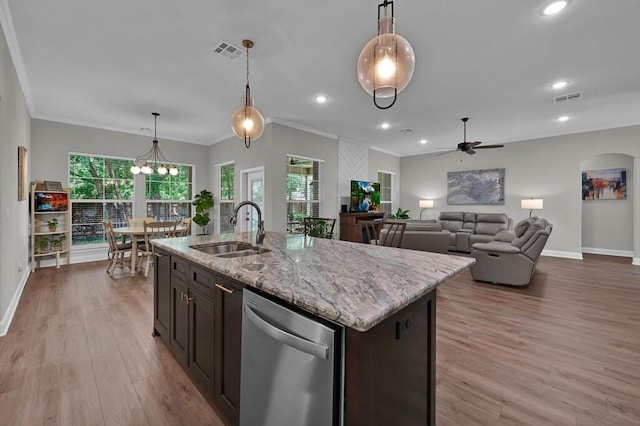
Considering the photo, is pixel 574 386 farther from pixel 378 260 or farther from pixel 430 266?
pixel 378 260

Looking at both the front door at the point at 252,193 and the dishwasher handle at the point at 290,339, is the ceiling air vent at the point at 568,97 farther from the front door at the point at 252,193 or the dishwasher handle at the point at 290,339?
the dishwasher handle at the point at 290,339

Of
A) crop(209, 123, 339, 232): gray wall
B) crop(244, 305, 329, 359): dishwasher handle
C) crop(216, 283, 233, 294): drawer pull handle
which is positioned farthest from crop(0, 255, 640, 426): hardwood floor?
crop(209, 123, 339, 232): gray wall

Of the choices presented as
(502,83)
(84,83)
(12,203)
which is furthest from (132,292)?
(502,83)

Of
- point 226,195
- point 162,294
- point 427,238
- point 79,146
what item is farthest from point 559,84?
point 79,146

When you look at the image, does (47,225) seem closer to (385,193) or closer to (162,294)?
(162,294)

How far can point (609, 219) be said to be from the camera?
21.8ft

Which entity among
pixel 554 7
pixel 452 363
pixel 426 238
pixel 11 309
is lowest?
pixel 452 363

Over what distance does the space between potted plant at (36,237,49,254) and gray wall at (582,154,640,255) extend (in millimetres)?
11298

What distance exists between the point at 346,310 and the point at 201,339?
1.25 meters

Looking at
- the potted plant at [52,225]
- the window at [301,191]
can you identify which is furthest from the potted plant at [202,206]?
the potted plant at [52,225]

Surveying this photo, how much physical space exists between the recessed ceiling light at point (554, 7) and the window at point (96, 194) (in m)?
7.16

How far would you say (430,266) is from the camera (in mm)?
1524

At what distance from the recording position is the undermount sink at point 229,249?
216cm

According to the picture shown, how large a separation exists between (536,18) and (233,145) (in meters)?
5.44
